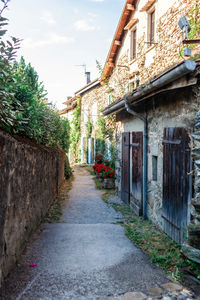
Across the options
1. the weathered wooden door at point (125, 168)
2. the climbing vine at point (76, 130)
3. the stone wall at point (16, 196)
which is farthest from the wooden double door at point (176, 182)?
the climbing vine at point (76, 130)

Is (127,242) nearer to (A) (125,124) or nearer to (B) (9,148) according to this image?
(B) (9,148)

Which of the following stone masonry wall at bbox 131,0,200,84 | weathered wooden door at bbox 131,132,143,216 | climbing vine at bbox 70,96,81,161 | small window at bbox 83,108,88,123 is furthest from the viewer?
climbing vine at bbox 70,96,81,161

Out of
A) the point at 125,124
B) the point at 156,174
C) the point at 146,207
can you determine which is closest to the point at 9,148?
the point at 156,174

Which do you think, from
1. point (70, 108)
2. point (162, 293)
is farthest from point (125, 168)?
point (70, 108)

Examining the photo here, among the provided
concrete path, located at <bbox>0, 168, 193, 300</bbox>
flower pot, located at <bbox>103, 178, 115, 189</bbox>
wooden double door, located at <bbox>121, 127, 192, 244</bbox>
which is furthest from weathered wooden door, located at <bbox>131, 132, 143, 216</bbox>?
flower pot, located at <bbox>103, 178, 115, 189</bbox>

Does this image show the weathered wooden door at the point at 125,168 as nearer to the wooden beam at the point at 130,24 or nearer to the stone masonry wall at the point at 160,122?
the stone masonry wall at the point at 160,122

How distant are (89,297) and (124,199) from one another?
17.8 ft

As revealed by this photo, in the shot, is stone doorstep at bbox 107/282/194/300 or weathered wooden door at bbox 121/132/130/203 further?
weathered wooden door at bbox 121/132/130/203

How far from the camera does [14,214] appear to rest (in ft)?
11.6

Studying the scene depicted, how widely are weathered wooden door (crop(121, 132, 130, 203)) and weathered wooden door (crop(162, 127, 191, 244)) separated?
2.78 meters

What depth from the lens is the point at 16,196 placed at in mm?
3615

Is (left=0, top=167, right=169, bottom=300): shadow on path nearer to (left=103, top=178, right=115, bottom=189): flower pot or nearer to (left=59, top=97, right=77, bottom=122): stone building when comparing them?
(left=103, top=178, right=115, bottom=189): flower pot

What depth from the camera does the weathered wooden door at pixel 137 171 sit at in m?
6.51

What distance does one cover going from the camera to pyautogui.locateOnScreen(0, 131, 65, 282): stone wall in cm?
300
